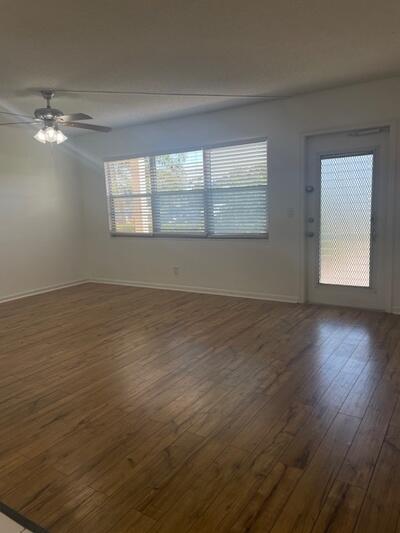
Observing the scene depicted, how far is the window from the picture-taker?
4.98 m

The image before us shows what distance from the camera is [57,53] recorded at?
301cm

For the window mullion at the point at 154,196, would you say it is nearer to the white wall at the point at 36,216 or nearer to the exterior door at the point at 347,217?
the white wall at the point at 36,216

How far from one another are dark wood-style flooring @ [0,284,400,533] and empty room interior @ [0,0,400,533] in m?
0.01

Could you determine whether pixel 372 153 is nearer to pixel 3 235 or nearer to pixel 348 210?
pixel 348 210

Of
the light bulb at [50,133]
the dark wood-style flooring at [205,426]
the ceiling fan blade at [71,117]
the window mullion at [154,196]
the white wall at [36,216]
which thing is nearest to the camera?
the dark wood-style flooring at [205,426]

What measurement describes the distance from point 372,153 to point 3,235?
4.89 m

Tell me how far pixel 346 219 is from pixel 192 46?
255 cm

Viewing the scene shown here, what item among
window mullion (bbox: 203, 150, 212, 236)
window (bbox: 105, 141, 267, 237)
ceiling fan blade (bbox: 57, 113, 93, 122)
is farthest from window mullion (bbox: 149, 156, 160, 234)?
ceiling fan blade (bbox: 57, 113, 93, 122)

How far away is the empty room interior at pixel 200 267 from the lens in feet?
5.81

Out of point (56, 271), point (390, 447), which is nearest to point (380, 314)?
point (390, 447)

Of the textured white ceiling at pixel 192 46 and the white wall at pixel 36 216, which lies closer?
the textured white ceiling at pixel 192 46

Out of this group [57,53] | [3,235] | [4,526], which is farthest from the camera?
[3,235]

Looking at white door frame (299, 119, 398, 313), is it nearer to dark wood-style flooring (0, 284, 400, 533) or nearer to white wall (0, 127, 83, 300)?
dark wood-style flooring (0, 284, 400, 533)

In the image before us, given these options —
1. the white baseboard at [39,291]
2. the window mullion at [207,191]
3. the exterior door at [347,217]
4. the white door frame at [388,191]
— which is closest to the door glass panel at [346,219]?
the exterior door at [347,217]
